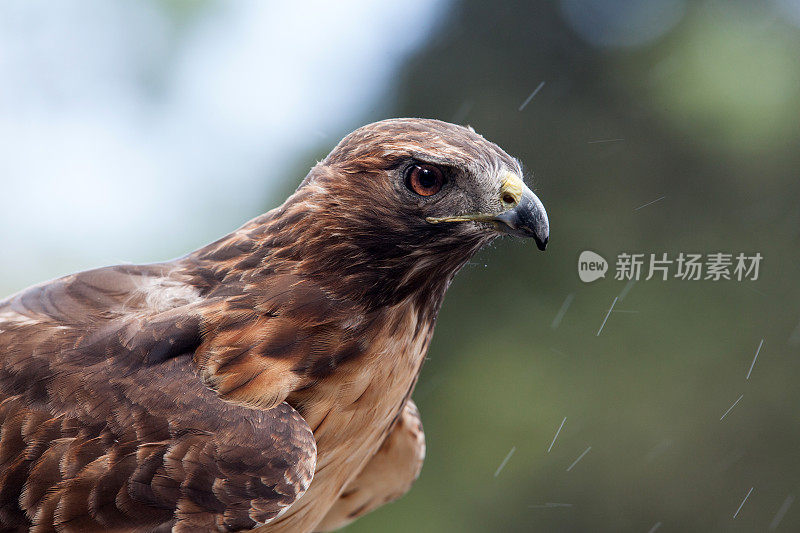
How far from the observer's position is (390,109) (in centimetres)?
436

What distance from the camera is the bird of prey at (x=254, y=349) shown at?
48.9 inches

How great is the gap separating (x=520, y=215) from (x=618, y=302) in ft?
10.6

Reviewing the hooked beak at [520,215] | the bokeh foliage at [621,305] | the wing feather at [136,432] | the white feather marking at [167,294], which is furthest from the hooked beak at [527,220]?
the bokeh foliage at [621,305]

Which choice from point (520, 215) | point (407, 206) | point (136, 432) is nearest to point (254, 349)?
point (136, 432)

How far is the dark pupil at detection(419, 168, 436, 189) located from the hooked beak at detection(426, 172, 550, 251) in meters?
0.09

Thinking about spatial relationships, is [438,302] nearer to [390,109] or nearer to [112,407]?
[112,407]

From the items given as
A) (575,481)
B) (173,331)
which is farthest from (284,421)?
(575,481)

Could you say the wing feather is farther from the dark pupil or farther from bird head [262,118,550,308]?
the dark pupil

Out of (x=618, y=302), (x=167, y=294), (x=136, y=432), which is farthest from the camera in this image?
(x=618, y=302)

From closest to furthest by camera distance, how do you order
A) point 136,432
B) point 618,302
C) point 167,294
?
point 136,432, point 167,294, point 618,302

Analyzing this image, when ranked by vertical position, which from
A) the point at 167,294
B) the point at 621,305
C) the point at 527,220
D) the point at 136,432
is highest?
the point at 527,220

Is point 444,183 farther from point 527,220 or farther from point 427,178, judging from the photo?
point 527,220

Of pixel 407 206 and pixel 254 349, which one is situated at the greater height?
pixel 407 206

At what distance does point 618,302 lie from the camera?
14.4 ft
